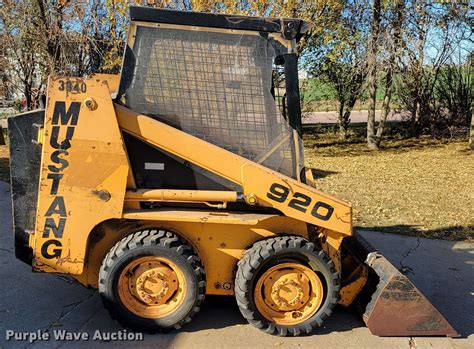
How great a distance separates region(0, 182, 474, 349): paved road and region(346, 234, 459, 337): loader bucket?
111 millimetres

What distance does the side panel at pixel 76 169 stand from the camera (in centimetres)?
338

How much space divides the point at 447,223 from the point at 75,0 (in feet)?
31.0

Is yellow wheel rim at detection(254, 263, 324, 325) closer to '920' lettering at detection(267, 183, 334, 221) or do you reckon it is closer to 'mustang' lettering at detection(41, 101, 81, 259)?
'920' lettering at detection(267, 183, 334, 221)

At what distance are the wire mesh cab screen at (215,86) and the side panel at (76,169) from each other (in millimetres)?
317

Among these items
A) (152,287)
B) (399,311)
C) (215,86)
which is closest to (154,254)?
(152,287)

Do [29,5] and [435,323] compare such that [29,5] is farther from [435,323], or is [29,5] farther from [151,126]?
[435,323]

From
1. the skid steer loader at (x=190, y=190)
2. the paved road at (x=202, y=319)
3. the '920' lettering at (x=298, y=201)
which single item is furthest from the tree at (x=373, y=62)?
the '920' lettering at (x=298, y=201)

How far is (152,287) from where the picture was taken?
142 inches

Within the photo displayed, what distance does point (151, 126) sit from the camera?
11.5ft

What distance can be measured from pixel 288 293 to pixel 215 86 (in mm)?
1715

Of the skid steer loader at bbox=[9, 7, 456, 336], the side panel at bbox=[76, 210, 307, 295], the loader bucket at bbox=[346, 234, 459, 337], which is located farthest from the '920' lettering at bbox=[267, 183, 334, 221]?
the loader bucket at bbox=[346, 234, 459, 337]

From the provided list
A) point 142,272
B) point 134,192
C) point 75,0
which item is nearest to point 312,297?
point 142,272

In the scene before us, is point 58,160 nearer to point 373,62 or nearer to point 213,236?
point 213,236

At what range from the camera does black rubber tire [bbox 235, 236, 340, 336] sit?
3.53 m
